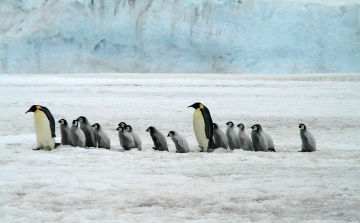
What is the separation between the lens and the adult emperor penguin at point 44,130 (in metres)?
4.84

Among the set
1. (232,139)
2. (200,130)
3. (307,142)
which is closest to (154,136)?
(200,130)

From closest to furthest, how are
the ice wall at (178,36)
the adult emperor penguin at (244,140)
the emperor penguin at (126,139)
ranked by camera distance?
the emperor penguin at (126,139), the adult emperor penguin at (244,140), the ice wall at (178,36)

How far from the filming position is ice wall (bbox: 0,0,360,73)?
2008 cm

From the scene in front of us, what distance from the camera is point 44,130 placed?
4.85 meters

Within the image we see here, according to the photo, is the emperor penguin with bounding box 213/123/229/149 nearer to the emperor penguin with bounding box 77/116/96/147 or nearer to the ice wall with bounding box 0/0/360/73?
the emperor penguin with bounding box 77/116/96/147

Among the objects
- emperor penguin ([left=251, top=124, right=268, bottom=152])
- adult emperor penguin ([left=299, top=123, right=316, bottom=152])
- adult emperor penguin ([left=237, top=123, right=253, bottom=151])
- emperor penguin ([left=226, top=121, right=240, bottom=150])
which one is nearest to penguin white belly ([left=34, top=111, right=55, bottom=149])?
emperor penguin ([left=226, top=121, right=240, bottom=150])

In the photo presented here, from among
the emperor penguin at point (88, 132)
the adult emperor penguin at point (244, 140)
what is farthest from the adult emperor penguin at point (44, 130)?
the adult emperor penguin at point (244, 140)

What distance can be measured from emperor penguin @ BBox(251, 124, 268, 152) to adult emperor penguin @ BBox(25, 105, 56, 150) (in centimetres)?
250

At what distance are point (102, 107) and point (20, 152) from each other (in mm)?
4311

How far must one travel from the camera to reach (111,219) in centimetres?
254

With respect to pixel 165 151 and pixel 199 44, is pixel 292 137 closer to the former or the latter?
pixel 165 151

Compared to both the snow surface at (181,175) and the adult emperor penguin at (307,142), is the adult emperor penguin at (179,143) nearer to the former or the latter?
the snow surface at (181,175)

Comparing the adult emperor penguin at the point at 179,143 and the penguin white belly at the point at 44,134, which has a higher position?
the penguin white belly at the point at 44,134

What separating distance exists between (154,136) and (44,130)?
4.35 feet
